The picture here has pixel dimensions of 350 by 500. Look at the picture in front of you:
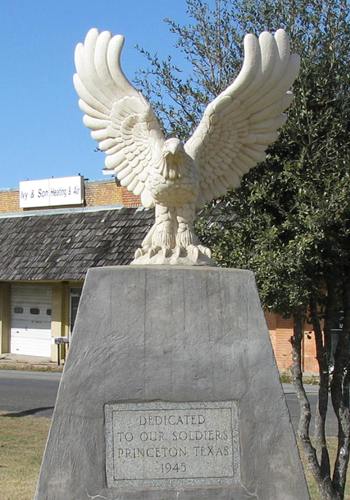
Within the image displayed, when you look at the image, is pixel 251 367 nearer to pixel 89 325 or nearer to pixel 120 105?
pixel 89 325

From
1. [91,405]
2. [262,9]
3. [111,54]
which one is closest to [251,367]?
[91,405]

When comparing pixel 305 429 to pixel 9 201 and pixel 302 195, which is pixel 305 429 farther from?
pixel 9 201

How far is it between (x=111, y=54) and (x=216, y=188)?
4.16 ft

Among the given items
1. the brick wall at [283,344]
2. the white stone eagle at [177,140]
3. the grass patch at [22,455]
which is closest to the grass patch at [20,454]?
the grass patch at [22,455]

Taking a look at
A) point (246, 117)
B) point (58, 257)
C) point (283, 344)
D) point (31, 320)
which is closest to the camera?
point (246, 117)

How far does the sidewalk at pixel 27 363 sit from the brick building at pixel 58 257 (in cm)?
28

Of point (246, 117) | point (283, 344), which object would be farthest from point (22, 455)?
point (283, 344)

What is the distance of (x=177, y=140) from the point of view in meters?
6.18

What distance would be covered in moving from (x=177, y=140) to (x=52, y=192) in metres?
21.3

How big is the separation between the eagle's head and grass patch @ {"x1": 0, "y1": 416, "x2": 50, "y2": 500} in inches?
150

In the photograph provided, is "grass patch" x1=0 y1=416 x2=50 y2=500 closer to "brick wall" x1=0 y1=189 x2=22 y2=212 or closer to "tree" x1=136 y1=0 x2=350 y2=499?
"tree" x1=136 y1=0 x2=350 y2=499

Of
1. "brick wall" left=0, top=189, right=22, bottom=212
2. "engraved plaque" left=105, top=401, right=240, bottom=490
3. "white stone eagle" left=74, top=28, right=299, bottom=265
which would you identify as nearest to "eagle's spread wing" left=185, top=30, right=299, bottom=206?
"white stone eagle" left=74, top=28, right=299, bottom=265

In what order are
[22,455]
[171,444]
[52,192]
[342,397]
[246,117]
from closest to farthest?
[171,444] < [246,117] < [342,397] < [22,455] < [52,192]

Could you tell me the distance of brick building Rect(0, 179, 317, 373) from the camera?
21.8 meters
